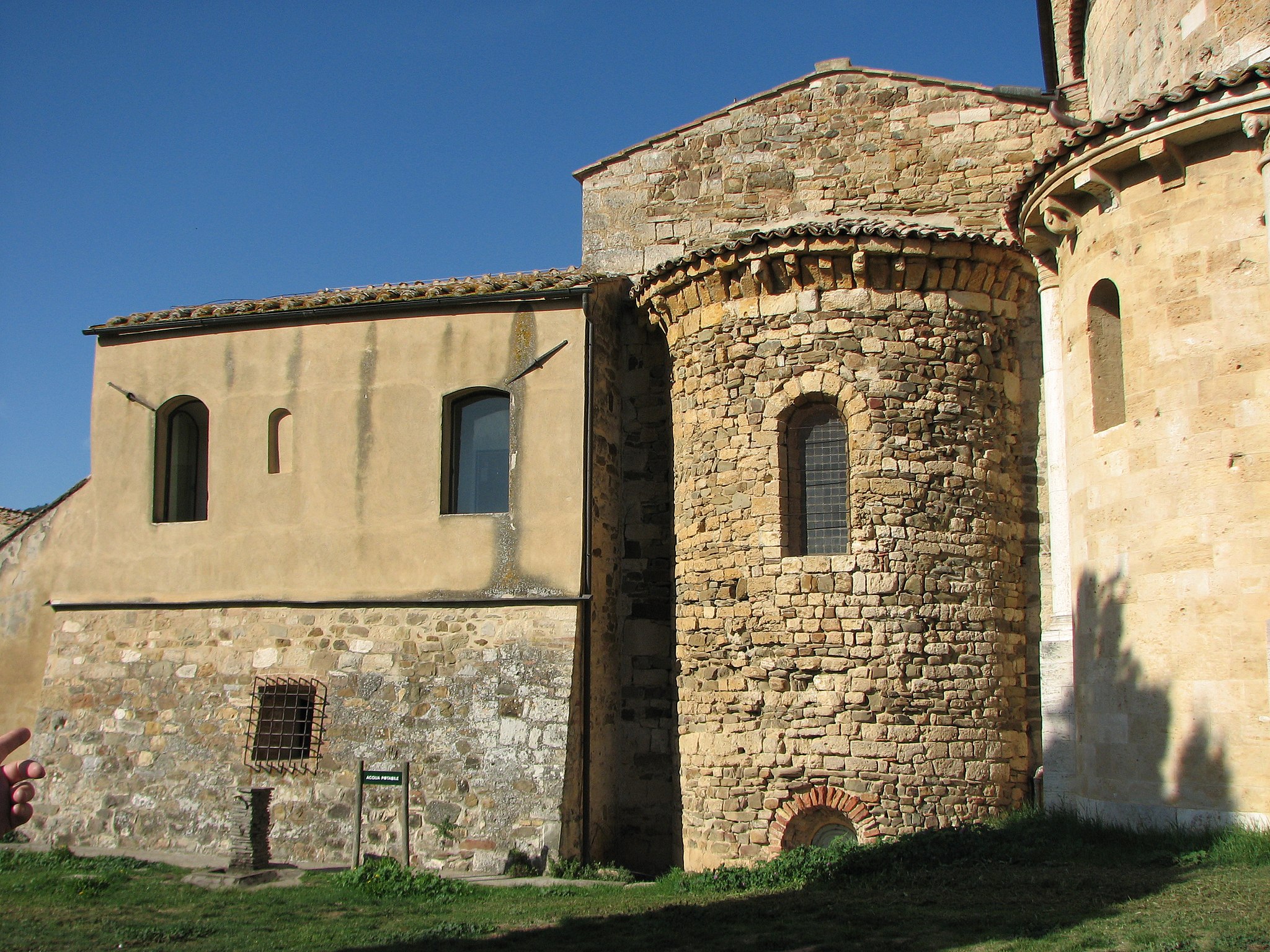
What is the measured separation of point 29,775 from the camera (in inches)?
438

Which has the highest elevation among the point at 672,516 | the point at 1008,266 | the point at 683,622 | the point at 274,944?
the point at 1008,266

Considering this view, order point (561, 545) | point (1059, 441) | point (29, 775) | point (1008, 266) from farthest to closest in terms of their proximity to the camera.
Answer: point (561, 545) < point (1008, 266) < point (1059, 441) < point (29, 775)

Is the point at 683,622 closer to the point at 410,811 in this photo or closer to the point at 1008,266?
the point at 410,811

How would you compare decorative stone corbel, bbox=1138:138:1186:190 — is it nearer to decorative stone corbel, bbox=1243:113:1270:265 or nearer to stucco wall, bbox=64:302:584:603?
decorative stone corbel, bbox=1243:113:1270:265

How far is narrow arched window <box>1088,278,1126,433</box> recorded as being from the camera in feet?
36.5

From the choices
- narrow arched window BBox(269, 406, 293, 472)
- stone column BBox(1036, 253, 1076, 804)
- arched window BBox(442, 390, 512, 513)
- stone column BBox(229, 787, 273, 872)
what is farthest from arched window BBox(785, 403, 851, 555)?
narrow arched window BBox(269, 406, 293, 472)

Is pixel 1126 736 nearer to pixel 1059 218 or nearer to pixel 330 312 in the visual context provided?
pixel 1059 218

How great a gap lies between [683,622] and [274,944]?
5.74 metres

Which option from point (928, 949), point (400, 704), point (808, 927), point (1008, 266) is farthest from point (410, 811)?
point (1008, 266)

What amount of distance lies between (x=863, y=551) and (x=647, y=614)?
3.29 metres

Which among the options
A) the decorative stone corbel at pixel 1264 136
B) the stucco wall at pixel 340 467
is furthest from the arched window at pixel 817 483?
the decorative stone corbel at pixel 1264 136

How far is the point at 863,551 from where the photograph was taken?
519 inches

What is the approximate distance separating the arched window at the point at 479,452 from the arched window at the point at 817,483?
3514 millimetres

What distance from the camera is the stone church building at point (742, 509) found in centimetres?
1033
